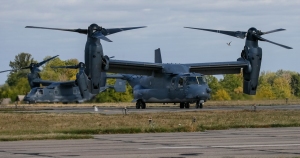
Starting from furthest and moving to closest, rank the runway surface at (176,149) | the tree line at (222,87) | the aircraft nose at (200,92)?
the tree line at (222,87)
the aircraft nose at (200,92)
the runway surface at (176,149)

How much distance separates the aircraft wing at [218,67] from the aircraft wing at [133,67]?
135 inches

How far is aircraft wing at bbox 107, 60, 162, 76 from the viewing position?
36.4 m

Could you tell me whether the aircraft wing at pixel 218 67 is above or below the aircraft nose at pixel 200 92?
above

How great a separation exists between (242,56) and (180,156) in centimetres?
2948

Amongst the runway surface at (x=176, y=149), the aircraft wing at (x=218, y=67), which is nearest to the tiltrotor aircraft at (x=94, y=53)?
the aircraft wing at (x=218, y=67)

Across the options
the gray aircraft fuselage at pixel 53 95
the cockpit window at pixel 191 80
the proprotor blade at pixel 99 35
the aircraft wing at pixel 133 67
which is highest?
the proprotor blade at pixel 99 35

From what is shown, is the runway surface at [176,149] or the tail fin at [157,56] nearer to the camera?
the runway surface at [176,149]

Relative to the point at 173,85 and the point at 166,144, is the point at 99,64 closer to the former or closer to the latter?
the point at 173,85

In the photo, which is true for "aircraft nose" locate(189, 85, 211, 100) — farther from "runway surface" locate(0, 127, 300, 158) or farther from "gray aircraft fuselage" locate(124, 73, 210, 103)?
"runway surface" locate(0, 127, 300, 158)

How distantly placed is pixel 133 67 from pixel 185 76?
4.57 meters

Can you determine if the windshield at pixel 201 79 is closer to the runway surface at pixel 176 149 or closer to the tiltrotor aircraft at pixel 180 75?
the tiltrotor aircraft at pixel 180 75

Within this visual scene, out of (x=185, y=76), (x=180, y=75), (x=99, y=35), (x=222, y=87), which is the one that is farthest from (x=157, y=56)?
(x=222, y=87)

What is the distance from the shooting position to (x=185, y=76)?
120ft

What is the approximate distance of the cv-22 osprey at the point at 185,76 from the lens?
3606 centimetres
